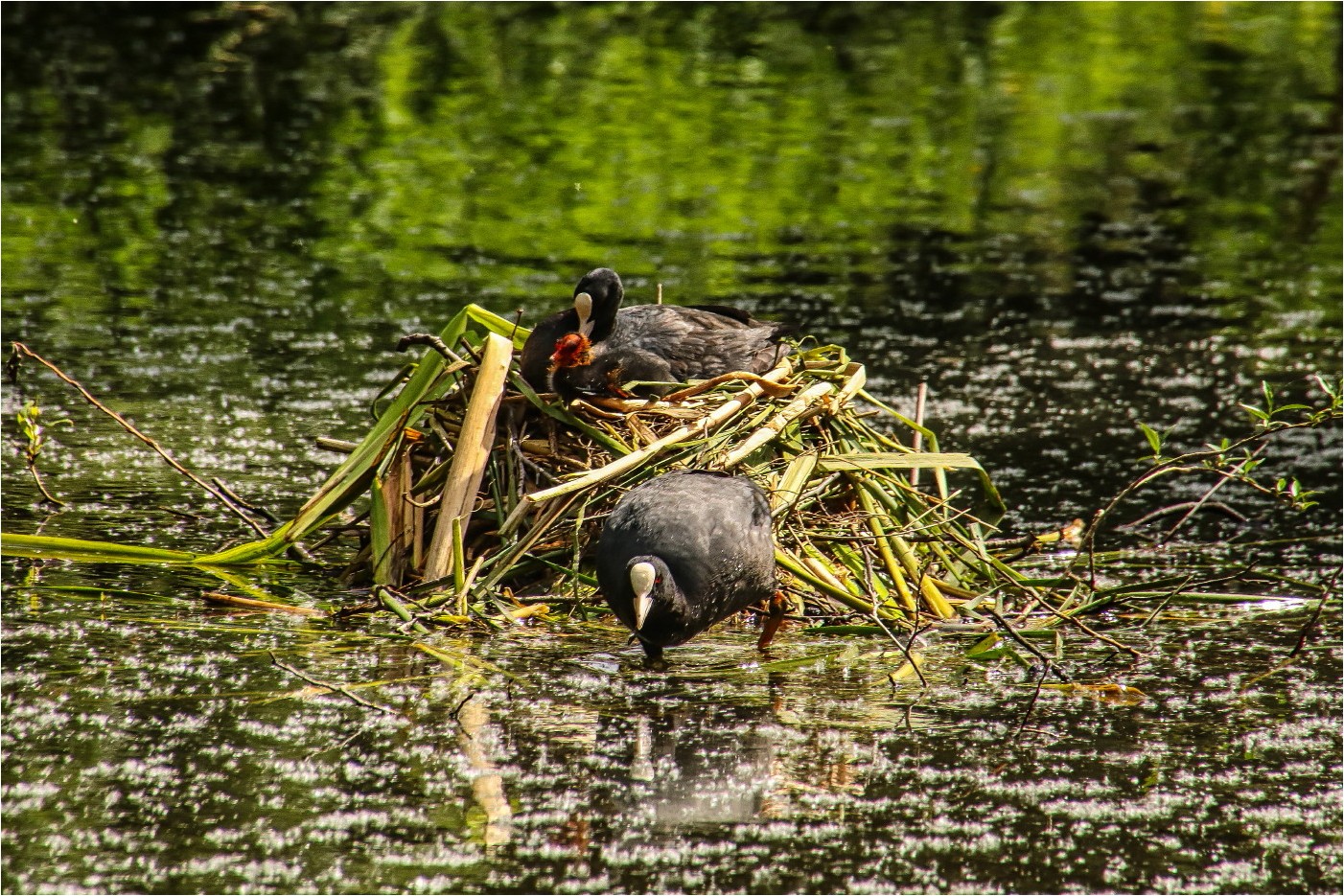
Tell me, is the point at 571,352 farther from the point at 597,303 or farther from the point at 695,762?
the point at 695,762

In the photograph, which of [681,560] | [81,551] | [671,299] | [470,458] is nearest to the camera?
[681,560]

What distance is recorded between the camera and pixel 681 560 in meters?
4.16

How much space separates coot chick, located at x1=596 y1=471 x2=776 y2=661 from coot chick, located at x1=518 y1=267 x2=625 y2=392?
0.82 meters

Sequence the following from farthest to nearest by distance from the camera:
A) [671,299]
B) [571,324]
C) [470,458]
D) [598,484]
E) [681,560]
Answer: [671,299] → [571,324] → [470,458] → [598,484] → [681,560]

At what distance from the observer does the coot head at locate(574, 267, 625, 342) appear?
524 cm

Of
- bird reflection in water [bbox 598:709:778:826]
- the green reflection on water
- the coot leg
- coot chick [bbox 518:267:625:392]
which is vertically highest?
coot chick [bbox 518:267:625:392]

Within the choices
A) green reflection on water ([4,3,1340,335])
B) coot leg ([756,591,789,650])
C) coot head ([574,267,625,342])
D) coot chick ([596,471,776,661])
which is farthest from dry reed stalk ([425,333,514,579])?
green reflection on water ([4,3,1340,335])

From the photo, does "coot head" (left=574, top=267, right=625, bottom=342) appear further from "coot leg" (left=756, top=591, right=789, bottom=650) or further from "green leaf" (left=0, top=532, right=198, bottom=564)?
"green leaf" (left=0, top=532, right=198, bottom=564)

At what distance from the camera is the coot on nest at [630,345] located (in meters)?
5.05

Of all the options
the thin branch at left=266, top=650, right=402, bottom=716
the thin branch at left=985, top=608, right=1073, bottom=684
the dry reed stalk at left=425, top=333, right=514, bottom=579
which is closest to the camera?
the thin branch at left=266, top=650, right=402, bottom=716

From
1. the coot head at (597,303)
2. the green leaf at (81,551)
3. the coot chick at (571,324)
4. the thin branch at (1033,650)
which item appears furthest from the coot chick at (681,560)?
the green leaf at (81,551)

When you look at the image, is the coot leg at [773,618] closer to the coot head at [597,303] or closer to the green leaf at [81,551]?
the coot head at [597,303]

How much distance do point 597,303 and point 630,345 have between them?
175 millimetres

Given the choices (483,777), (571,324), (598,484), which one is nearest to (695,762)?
(483,777)
